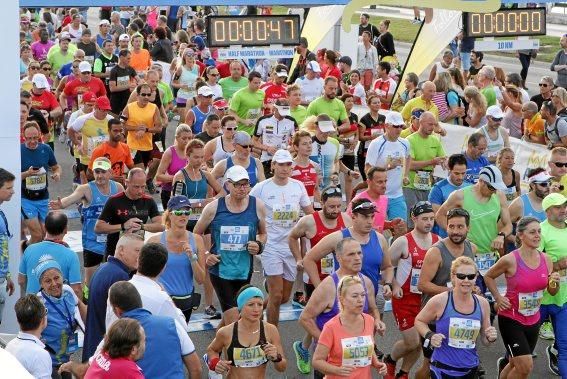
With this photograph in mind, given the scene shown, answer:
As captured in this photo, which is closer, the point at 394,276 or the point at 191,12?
the point at 394,276

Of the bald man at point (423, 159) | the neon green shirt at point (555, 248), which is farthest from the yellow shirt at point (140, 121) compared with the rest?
the neon green shirt at point (555, 248)

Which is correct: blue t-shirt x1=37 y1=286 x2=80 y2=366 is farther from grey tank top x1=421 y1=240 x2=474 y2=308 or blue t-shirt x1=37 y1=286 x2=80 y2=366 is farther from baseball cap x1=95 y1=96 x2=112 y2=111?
baseball cap x1=95 y1=96 x2=112 y2=111

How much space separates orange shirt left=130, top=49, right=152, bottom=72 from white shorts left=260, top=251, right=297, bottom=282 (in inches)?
520

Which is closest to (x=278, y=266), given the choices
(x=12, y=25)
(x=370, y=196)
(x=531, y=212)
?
(x=370, y=196)

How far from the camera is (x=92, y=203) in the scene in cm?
1232

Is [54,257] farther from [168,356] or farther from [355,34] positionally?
[355,34]

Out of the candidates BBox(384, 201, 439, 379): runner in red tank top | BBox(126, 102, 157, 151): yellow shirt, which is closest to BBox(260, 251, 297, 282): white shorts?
BBox(384, 201, 439, 379): runner in red tank top

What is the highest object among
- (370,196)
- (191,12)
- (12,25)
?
(12,25)

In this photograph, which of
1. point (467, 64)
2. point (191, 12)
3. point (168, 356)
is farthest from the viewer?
point (191, 12)

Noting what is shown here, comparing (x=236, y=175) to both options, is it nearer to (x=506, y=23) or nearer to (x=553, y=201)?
(x=553, y=201)

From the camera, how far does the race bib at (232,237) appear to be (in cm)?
1103

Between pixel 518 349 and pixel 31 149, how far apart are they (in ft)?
19.5

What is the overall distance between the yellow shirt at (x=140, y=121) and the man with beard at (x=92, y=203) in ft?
14.0

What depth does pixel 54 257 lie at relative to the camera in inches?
383
